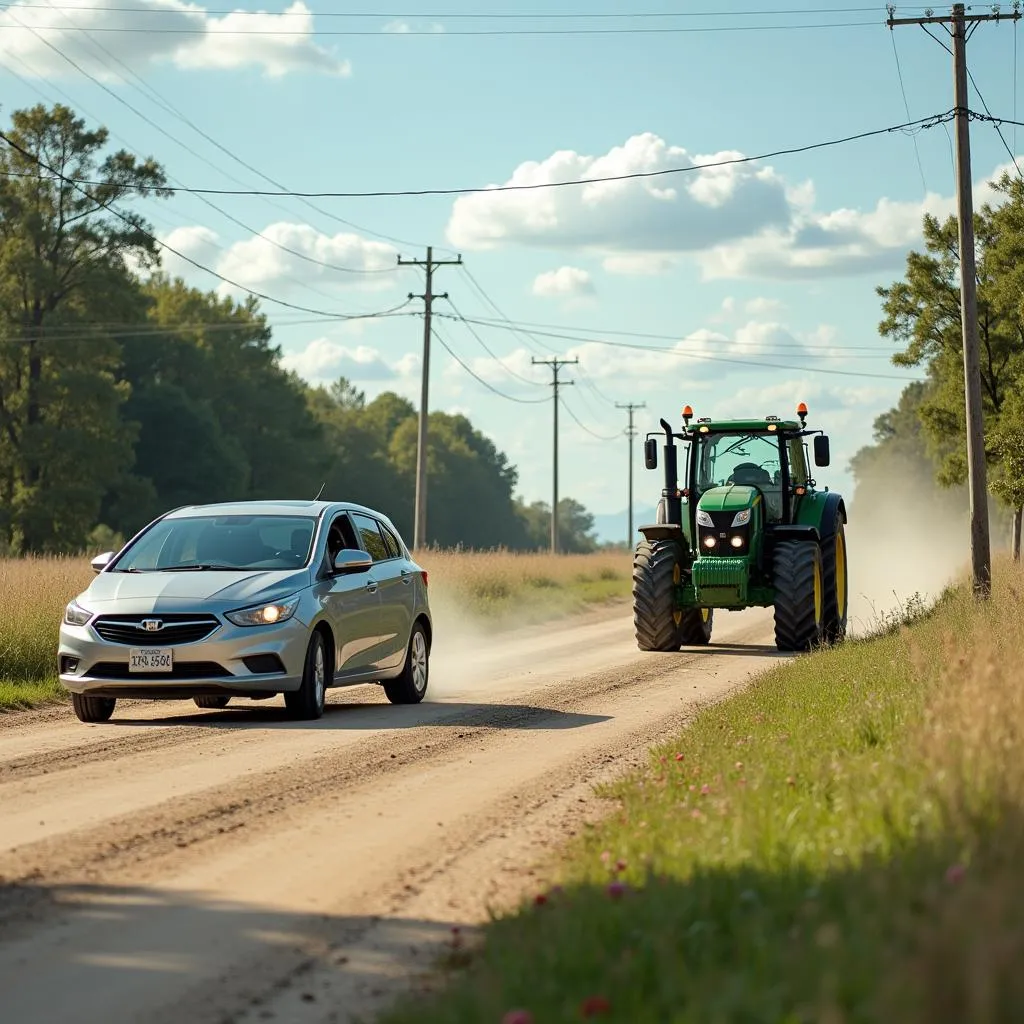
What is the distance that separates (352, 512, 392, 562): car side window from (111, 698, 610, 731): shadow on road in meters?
1.43

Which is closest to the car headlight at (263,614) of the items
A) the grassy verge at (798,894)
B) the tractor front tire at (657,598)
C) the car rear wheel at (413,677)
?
the car rear wheel at (413,677)

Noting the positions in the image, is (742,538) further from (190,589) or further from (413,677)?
(190,589)

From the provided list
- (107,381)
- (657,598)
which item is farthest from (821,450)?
(107,381)

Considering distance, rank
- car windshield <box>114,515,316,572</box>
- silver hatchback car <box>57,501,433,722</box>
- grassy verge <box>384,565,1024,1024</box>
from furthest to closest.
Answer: car windshield <box>114,515,316,572</box> → silver hatchback car <box>57,501,433,722</box> → grassy verge <box>384,565,1024,1024</box>

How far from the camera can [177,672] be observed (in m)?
13.1

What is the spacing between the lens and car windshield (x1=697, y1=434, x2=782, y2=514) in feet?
75.8

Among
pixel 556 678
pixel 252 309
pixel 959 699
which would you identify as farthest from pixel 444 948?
pixel 252 309

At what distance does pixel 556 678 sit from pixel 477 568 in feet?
61.0

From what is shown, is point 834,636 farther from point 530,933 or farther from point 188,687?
point 530,933

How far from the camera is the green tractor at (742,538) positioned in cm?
2195

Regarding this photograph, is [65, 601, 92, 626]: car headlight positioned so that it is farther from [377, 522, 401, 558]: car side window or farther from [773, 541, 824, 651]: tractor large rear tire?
[773, 541, 824, 651]: tractor large rear tire

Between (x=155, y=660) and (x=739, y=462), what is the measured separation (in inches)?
475

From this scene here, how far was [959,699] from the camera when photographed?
28.2 feet

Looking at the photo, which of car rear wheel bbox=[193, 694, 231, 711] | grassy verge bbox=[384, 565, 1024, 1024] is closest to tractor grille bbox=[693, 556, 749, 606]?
car rear wheel bbox=[193, 694, 231, 711]
